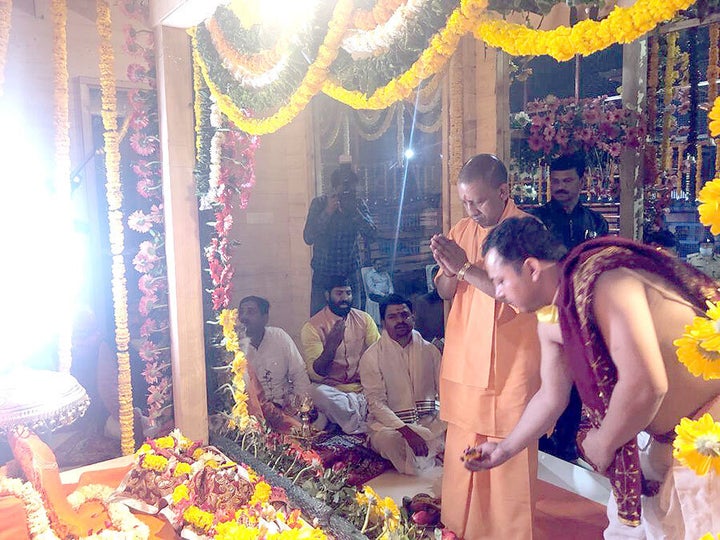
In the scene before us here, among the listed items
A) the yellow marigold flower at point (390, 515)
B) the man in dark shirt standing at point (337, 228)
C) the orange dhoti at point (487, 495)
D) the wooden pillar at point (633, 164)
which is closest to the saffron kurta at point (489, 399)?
the orange dhoti at point (487, 495)

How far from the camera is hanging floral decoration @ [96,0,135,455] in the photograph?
143 inches

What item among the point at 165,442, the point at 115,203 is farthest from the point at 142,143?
the point at 165,442

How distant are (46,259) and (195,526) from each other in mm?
2154

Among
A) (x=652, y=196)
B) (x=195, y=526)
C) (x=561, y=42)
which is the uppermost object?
(x=561, y=42)

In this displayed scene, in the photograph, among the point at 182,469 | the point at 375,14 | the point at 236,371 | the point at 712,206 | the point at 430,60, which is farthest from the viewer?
the point at 236,371

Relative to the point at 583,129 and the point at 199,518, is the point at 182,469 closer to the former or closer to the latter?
the point at 199,518

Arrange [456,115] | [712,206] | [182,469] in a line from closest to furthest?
[712,206], [182,469], [456,115]

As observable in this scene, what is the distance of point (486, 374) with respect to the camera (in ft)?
8.71

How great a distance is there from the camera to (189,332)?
3818mm

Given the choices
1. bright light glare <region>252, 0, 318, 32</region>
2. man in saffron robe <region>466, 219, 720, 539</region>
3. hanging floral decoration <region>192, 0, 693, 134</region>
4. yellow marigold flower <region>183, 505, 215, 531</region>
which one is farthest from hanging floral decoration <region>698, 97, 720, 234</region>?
yellow marigold flower <region>183, 505, 215, 531</region>

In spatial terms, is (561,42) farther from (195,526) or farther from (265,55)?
(195,526)

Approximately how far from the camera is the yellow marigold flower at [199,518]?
9.66ft

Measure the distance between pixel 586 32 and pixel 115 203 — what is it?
291 cm

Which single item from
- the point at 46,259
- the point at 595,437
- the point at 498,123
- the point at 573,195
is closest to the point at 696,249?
the point at 573,195
